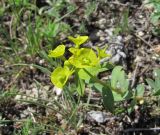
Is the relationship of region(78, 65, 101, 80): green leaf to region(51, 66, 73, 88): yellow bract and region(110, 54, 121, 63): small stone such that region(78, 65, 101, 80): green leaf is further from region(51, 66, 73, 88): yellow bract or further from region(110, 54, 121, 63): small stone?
region(110, 54, 121, 63): small stone

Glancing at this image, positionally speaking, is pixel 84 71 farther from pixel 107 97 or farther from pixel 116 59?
pixel 116 59

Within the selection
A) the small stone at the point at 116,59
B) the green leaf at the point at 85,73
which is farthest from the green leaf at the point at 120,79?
the small stone at the point at 116,59

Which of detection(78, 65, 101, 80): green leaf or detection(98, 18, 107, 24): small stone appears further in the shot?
detection(98, 18, 107, 24): small stone

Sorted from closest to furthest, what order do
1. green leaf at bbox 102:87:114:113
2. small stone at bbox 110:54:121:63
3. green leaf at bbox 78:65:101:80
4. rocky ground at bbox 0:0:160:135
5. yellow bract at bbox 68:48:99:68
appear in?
yellow bract at bbox 68:48:99:68 < green leaf at bbox 78:65:101:80 < green leaf at bbox 102:87:114:113 < rocky ground at bbox 0:0:160:135 < small stone at bbox 110:54:121:63

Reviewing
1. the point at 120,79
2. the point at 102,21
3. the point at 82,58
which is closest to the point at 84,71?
the point at 82,58

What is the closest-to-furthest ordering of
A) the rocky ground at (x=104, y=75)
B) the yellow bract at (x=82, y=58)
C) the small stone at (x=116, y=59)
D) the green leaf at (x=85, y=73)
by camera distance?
the yellow bract at (x=82, y=58)
the green leaf at (x=85, y=73)
the rocky ground at (x=104, y=75)
the small stone at (x=116, y=59)

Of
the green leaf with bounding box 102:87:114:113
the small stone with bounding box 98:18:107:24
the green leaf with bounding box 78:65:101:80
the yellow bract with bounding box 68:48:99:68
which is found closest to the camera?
the yellow bract with bounding box 68:48:99:68

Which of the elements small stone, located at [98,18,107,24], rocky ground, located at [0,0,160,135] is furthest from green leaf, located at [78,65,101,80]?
small stone, located at [98,18,107,24]

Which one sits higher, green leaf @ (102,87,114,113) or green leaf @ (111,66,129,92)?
green leaf @ (111,66,129,92)

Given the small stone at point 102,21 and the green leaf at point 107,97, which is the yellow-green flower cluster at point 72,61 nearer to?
the green leaf at point 107,97

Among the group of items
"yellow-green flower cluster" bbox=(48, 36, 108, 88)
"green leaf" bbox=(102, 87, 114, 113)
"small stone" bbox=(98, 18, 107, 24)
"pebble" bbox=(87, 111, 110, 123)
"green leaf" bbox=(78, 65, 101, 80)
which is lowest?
"pebble" bbox=(87, 111, 110, 123)
